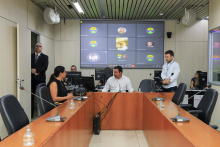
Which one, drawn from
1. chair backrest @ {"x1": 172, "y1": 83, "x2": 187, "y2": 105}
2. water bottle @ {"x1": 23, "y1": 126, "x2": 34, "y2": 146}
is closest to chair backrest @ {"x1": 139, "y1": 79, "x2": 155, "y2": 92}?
chair backrest @ {"x1": 172, "y1": 83, "x2": 187, "y2": 105}

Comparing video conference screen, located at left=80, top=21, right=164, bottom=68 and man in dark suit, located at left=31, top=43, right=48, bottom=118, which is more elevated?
video conference screen, located at left=80, top=21, right=164, bottom=68

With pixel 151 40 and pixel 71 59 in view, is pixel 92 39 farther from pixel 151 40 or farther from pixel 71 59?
pixel 151 40

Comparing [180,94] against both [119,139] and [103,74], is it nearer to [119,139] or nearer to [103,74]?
[119,139]

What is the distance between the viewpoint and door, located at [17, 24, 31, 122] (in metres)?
4.13

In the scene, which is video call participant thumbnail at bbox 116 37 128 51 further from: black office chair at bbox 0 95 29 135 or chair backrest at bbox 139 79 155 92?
black office chair at bbox 0 95 29 135

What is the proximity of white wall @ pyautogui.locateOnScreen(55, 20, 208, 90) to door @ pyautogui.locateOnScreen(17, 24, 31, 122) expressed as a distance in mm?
2203

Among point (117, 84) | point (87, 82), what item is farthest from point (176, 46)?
point (87, 82)

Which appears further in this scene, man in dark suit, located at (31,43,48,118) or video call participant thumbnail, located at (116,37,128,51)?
video call participant thumbnail, located at (116,37,128,51)

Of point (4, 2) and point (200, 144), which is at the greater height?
point (4, 2)

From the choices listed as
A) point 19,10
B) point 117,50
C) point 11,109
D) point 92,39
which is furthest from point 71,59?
point 11,109

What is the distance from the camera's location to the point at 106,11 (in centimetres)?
601

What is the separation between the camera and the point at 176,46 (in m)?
6.90

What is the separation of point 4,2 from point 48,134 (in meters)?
3.27

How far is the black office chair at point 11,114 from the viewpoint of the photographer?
5.66 ft
